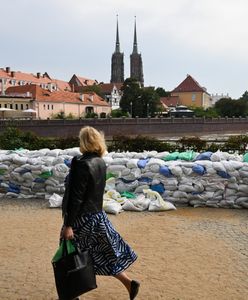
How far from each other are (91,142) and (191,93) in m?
99.9

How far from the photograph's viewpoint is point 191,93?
10106 centimetres

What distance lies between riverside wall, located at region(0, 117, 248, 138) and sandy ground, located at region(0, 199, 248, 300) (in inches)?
1154

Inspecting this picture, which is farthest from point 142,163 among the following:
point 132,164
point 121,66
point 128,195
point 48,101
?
point 121,66

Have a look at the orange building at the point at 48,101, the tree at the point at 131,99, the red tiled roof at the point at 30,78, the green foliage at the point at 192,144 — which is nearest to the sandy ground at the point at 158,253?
the green foliage at the point at 192,144

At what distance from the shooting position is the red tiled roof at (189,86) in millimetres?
100688

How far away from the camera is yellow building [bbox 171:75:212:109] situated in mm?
100000

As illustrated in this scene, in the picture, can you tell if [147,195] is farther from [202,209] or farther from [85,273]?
[85,273]

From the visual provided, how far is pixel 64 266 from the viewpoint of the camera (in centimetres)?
312

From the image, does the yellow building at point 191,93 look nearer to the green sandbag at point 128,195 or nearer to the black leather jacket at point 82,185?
the green sandbag at point 128,195

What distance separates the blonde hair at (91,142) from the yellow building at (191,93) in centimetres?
9737

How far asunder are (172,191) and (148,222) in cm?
130

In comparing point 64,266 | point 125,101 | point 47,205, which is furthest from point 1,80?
point 64,266

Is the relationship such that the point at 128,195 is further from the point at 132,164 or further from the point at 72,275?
the point at 72,275

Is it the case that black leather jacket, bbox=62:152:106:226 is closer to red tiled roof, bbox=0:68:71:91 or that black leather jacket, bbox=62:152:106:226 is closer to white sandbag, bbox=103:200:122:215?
white sandbag, bbox=103:200:122:215
